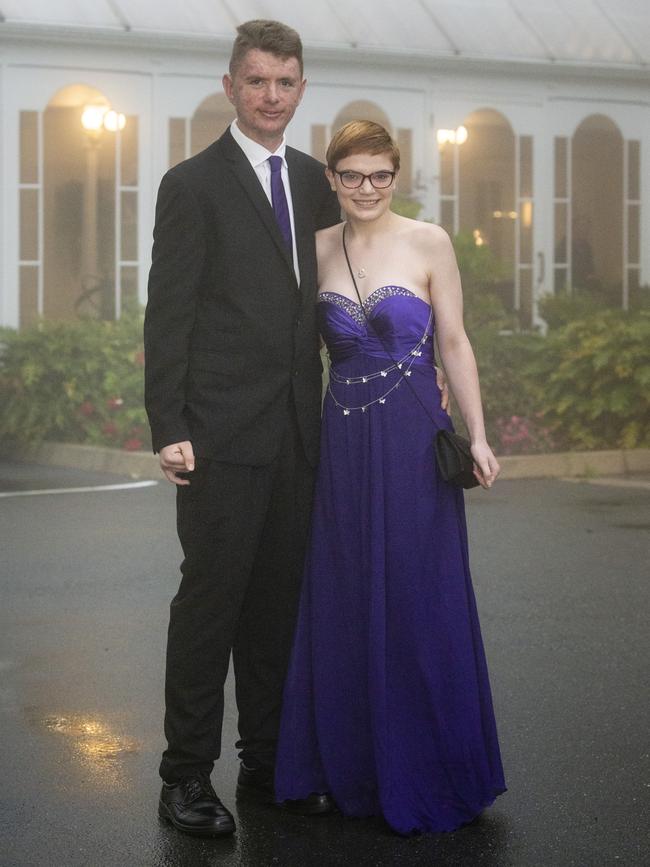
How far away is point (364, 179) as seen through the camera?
4.36 meters

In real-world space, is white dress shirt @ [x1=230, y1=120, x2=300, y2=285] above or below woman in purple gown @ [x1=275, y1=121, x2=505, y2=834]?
above

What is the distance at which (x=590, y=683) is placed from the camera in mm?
5812

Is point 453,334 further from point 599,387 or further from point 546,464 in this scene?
point 599,387

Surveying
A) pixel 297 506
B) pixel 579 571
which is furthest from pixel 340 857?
pixel 579 571

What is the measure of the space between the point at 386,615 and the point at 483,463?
47cm

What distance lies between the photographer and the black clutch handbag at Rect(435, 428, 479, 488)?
4.29 m

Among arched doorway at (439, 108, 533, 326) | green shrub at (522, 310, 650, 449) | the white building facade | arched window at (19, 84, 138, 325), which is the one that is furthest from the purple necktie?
arched doorway at (439, 108, 533, 326)

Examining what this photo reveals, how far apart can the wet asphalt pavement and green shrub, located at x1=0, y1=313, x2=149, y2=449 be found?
11.5 ft

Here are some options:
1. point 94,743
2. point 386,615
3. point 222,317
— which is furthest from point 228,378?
point 94,743

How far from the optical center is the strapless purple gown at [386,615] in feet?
14.0

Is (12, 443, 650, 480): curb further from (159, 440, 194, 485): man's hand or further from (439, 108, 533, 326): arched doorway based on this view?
(159, 440, 194, 485): man's hand

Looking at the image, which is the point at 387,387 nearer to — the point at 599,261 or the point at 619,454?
the point at 619,454

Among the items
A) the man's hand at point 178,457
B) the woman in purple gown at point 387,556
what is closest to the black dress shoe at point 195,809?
the woman in purple gown at point 387,556

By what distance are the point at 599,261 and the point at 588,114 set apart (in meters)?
1.56
